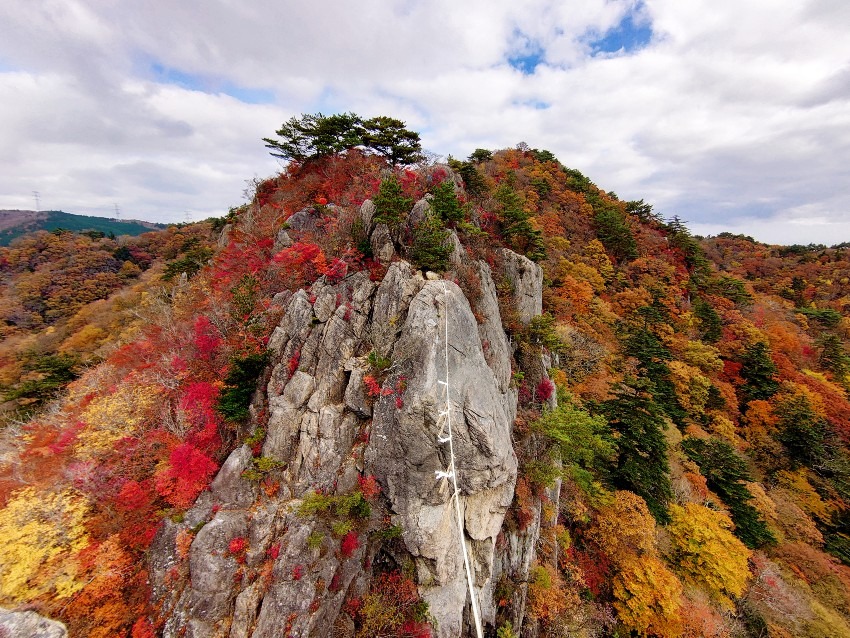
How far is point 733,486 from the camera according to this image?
2247 centimetres

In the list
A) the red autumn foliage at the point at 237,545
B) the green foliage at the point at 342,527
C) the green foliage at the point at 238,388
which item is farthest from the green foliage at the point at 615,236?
the red autumn foliage at the point at 237,545

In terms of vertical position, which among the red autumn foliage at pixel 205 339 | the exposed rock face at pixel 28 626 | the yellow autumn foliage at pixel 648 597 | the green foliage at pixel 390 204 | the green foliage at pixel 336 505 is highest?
the green foliage at pixel 390 204

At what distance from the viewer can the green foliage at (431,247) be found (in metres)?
15.2

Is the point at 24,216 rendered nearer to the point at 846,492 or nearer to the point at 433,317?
the point at 433,317

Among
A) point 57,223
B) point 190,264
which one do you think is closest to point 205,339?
point 190,264

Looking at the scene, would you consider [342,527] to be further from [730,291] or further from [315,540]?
[730,291]

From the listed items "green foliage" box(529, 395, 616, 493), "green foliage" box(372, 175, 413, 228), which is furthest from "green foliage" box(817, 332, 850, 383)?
"green foliage" box(372, 175, 413, 228)

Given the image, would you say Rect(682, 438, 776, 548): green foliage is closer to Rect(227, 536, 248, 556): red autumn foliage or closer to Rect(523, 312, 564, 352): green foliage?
Rect(523, 312, 564, 352): green foliage

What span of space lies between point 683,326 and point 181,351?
171ft

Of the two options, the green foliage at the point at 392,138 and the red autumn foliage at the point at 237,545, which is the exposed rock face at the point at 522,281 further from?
the red autumn foliage at the point at 237,545

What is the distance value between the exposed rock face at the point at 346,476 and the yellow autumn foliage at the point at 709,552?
1626cm

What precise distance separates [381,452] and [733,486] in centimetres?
2842

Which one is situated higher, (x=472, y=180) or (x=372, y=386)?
(x=472, y=180)

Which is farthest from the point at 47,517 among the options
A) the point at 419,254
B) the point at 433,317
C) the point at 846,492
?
the point at 846,492
